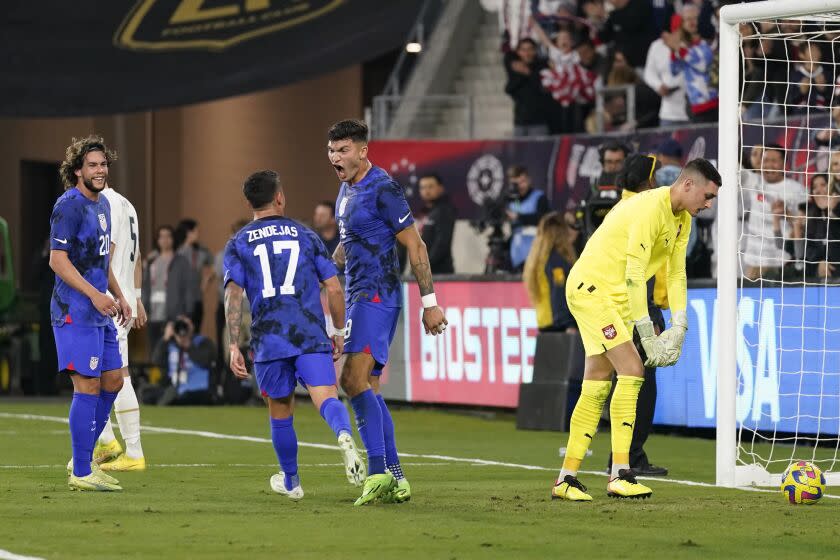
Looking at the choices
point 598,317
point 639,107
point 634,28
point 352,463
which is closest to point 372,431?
point 352,463

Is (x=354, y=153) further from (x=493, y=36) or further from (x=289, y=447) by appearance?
(x=493, y=36)

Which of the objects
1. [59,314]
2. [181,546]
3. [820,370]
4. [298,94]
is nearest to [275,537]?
[181,546]

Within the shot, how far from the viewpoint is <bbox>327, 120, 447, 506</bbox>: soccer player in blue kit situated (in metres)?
9.78

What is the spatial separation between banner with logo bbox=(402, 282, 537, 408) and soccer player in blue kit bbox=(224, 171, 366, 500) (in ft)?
24.7

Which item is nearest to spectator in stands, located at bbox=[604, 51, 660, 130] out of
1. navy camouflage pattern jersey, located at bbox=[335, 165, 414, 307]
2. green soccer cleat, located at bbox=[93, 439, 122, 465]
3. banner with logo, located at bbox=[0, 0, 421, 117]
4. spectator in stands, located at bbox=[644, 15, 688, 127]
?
spectator in stands, located at bbox=[644, 15, 688, 127]

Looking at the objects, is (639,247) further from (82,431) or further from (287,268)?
(82,431)

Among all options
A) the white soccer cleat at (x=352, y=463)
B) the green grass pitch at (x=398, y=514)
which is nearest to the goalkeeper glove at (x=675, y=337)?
the green grass pitch at (x=398, y=514)

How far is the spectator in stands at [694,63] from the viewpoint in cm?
1833

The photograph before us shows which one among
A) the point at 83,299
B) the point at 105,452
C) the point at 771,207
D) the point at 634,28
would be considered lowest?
the point at 105,452

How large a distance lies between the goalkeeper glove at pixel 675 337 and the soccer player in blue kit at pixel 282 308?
1.85 m

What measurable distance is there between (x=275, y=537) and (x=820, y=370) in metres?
6.97

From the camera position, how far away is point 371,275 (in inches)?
388

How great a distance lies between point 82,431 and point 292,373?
1.56 metres

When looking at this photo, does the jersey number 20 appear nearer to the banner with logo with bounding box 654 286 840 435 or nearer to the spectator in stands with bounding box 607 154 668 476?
the spectator in stands with bounding box 607 154 668 476
